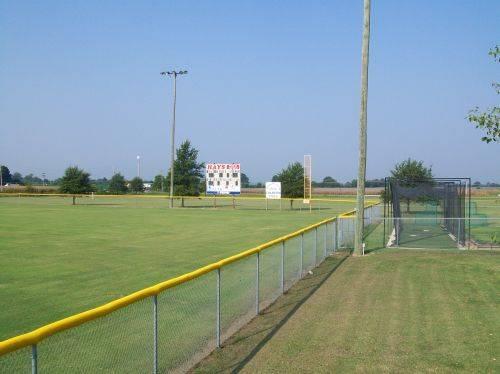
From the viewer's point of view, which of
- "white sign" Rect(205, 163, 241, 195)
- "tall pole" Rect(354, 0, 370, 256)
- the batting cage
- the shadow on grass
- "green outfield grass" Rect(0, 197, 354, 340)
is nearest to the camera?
the shadow on grass

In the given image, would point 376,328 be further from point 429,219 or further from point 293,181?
point 293,181

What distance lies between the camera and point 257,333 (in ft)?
26.9

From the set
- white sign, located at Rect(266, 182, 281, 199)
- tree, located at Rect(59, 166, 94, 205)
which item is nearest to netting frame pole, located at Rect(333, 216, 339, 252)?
white sign, located at Rect(266, 182, 281, 199)

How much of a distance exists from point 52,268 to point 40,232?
11.1 m

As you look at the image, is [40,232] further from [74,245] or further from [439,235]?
[439,235]

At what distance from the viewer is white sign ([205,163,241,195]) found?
55.3 m

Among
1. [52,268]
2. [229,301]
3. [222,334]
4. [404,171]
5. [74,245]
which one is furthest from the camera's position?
[404,171]

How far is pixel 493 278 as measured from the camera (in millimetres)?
13281

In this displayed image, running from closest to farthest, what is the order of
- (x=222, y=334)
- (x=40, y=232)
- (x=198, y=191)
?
(x=222, y=334), (x=40, y=232), (x=198, y=191)

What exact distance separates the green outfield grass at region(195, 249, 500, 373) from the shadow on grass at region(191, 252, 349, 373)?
0.01 m

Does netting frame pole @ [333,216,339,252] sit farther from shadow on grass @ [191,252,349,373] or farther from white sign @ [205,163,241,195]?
white sign @ [205,163,241,195]

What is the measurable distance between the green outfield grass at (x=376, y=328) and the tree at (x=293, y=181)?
43301 millimetres

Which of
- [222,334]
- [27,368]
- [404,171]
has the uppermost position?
[404,171]

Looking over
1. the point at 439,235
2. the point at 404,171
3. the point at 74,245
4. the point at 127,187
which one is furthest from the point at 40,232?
the point at 127,187
